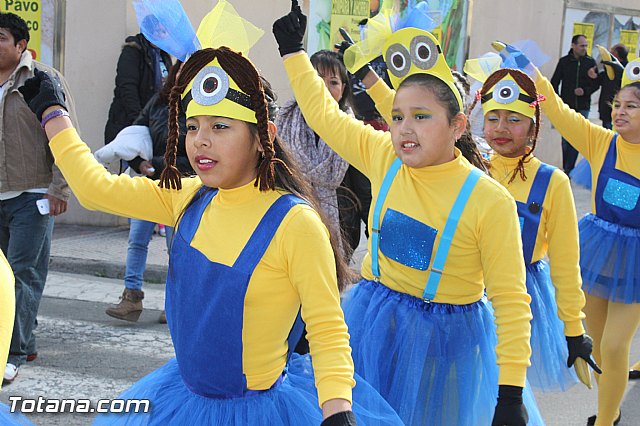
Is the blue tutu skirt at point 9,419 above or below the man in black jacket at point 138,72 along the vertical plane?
below

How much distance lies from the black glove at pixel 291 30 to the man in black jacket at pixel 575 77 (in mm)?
10322

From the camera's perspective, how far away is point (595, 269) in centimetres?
539

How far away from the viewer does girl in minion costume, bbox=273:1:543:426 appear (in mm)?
3484

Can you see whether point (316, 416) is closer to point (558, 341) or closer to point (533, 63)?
point (558, 341)

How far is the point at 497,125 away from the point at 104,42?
6.09m

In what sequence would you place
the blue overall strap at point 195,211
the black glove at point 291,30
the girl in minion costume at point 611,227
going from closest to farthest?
the blue overall strap at point 195,211 < the black glove at point 291,30 < the girl in minion costume at point 611,227

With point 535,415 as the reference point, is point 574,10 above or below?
above

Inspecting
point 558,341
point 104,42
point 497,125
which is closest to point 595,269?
point 558,341

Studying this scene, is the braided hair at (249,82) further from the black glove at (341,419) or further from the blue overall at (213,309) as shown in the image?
the black glove at (341,419)

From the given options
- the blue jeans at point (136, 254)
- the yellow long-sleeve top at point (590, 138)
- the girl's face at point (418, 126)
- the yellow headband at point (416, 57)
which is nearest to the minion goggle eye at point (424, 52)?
the yellow headband at point (416, 57)

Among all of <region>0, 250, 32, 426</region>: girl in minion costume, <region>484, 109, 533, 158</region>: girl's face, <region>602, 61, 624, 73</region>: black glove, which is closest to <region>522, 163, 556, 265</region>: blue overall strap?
<region>484, 109, 533, 158</region>: girl's face

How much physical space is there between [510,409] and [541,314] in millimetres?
1704

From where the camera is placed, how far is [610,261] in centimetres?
536

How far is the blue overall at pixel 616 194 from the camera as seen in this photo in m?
5.33
